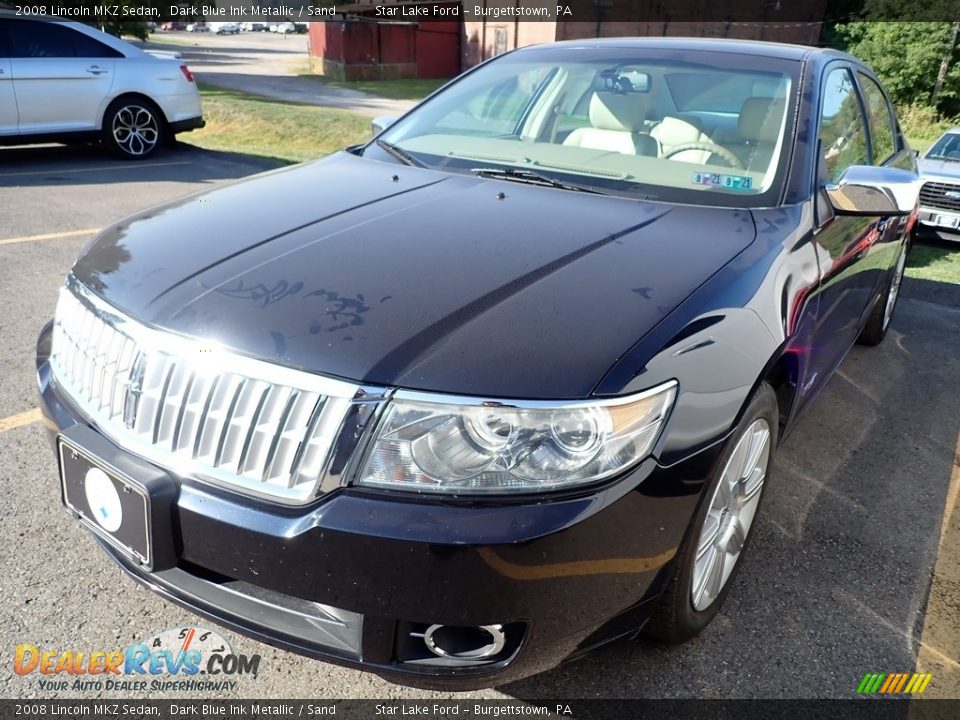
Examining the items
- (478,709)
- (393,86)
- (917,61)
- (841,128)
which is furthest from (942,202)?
(393,86)

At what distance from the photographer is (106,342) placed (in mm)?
1979

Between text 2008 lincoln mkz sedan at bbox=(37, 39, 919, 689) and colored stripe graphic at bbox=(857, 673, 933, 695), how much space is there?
1.45 feet

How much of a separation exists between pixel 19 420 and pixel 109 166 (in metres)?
6.70

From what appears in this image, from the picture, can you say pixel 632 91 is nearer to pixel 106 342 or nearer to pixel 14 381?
pixel 106 342

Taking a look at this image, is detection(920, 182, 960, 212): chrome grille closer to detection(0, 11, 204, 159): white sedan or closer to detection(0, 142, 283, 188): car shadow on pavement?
detection(0, 142, 283, 188): car shadow on pavement

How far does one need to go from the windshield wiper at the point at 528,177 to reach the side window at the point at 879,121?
6.08 feet

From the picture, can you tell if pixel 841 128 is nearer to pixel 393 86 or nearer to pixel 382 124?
pixel 382 124

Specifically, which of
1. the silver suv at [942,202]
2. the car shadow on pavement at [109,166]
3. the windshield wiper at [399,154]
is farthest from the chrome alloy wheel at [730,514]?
the car shadow on pavement at [109,166]

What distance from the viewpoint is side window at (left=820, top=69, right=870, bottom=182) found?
2.96 metres

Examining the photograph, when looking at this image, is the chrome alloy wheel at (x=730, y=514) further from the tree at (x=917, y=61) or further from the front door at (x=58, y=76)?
the tree at (x=917, y=61)

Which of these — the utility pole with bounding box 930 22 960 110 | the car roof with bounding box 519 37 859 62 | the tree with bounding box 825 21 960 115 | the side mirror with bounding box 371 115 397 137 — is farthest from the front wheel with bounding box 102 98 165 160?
the utility pole with bounding box 930 22 960 110

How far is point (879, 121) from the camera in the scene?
4.08 metres

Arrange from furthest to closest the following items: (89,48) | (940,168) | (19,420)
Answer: (89,48) → (940,168) → (19,420)

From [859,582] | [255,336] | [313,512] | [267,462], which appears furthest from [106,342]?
[859,582]
